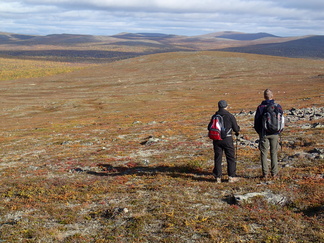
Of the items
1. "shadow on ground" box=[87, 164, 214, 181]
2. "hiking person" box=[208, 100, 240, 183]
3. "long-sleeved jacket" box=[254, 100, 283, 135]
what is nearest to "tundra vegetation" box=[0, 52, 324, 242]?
"shadow on ground" box=[87, 164, 214, 181]

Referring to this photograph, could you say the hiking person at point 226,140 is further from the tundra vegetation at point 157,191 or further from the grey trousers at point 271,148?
the grey trousers at point 271,148

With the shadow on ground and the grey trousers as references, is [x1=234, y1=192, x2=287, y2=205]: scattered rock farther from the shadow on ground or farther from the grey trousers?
the shadow on ground

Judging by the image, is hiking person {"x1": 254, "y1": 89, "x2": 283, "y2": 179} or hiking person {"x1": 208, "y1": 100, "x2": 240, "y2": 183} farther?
hiking person {"x1": 208, "y1": 100, "x2": 240, "y2": 183}

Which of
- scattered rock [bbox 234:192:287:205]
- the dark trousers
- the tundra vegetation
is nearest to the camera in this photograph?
the tundra vegetation

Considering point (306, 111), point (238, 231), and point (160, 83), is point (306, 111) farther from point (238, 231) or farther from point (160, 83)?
point (160, 83)

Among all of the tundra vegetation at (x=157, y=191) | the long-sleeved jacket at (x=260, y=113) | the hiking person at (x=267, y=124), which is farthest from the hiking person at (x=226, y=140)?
the hiking person at (x=267, y=124)

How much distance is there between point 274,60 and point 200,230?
15982 cm

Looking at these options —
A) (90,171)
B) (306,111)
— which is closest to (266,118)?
(90,171)

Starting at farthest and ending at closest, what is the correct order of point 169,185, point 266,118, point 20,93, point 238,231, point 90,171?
1. point 20,93
2. point 90,171
3. point 169,185
4. point 266,118
5. point 238,231

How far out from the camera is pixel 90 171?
18.5 metres

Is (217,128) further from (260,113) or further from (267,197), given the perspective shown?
(267,197)

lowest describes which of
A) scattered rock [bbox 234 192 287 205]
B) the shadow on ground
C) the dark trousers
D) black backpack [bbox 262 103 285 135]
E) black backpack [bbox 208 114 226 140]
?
the shadow on ground

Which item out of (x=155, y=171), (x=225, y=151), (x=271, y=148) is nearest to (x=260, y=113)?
(x=271, y=148)

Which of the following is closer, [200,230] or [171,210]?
[200,230]
